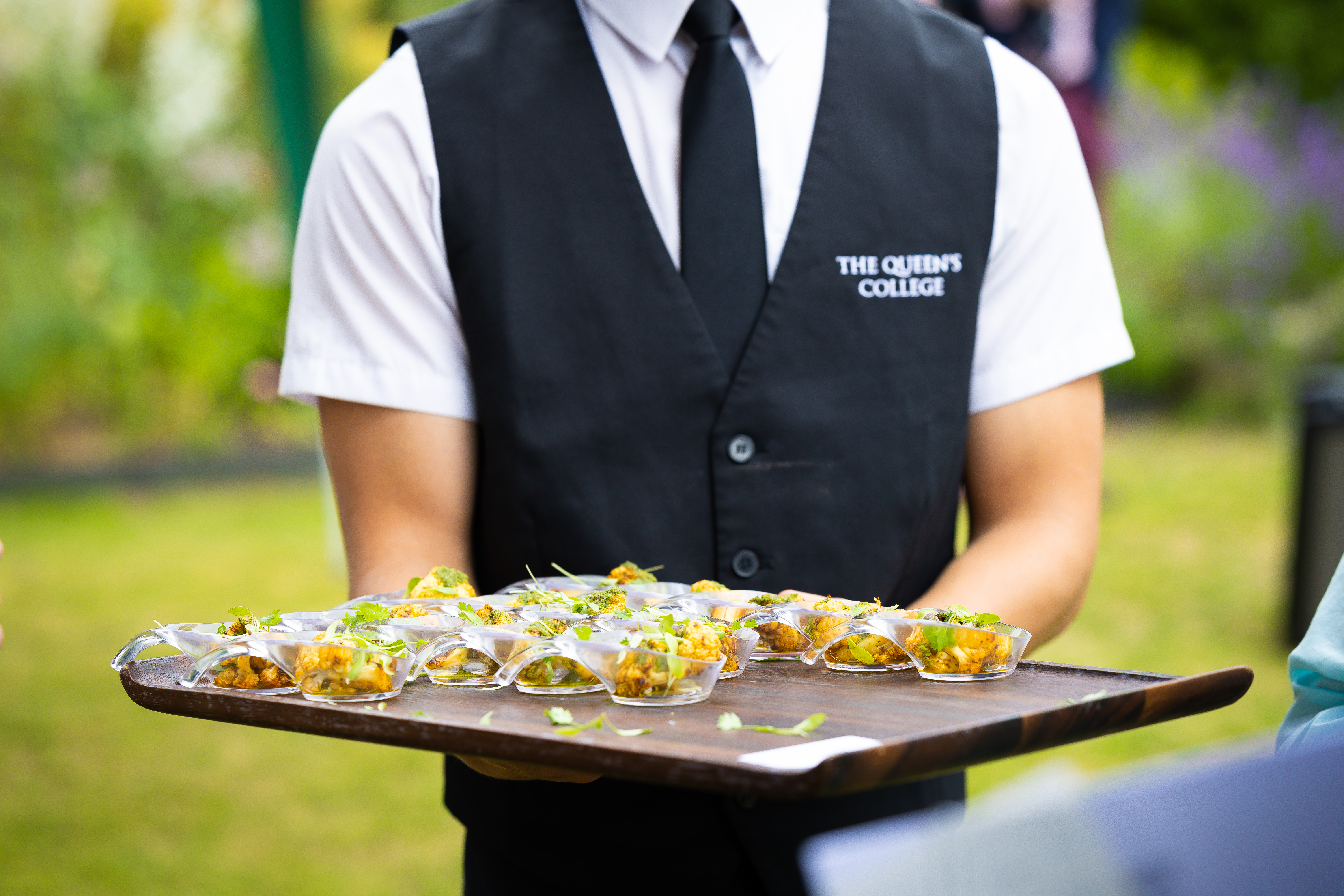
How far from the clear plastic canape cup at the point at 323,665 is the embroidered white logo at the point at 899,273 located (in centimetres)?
66

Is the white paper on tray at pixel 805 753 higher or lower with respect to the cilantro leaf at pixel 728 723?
higher

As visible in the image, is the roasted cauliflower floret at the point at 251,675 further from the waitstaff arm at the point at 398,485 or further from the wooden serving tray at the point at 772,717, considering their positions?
the waitstaff arm at the point at 398,485

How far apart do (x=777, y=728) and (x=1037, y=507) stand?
26.5 inches

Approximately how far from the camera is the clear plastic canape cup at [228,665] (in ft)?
3.37

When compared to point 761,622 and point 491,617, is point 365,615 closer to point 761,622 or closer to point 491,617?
point 491,617

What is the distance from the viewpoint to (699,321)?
52.7 inches

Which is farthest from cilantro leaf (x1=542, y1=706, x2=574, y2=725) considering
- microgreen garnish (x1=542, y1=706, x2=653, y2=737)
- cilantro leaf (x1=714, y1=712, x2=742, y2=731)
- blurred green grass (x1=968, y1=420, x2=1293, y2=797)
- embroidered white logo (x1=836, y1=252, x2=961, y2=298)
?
blurred green grass (x1=968, y1=420, x2=1293, y2=797)

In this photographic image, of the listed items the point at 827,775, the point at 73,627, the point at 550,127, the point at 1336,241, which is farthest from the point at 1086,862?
the point at 1336,241

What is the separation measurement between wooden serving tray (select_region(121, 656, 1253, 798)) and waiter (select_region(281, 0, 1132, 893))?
337 mm

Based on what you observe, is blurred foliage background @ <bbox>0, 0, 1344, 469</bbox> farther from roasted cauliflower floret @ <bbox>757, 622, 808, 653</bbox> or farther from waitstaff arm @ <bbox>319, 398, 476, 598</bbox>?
roasted cauliflower floret @ <bbox>757, 622, 808, 653</bbox>

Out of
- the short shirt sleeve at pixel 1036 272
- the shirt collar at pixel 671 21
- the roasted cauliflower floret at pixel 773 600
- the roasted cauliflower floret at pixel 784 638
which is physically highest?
the shirt collar at pixel 671 21

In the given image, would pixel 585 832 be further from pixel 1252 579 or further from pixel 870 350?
pixel 1252 579

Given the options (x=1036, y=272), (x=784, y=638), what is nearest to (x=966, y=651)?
(x=784, y=638)

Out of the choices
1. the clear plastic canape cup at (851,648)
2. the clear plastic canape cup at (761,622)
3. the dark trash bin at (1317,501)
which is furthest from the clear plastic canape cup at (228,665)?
the dark trash bin at (1317,501)
